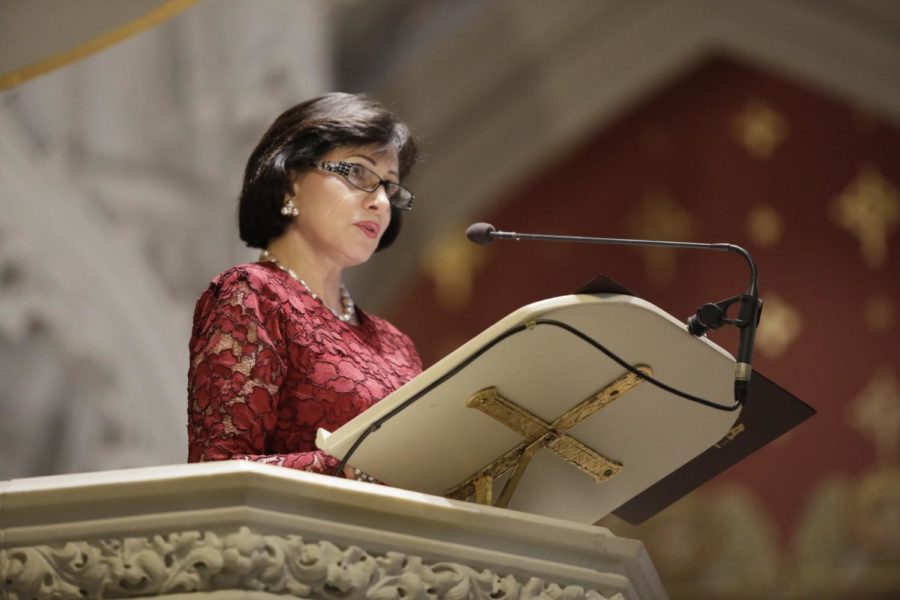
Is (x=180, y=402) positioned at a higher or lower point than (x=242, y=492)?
higher

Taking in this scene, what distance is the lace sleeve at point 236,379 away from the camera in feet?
6.16

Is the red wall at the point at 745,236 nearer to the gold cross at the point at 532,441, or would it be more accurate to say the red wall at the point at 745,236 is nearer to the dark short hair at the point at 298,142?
the dark short hair at the point at 298,142

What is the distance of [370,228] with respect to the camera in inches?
87.5

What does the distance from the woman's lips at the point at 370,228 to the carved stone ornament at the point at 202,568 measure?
29.0 inches

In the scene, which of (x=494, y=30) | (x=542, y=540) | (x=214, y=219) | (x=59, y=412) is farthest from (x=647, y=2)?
(x=542, y=540)

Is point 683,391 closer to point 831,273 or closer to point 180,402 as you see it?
point 180,402

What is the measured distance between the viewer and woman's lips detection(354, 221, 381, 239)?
2.21 meters

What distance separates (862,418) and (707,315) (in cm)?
400

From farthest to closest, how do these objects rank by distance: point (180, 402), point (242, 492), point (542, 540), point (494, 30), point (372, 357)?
point (494, 30)
point (180, 402)
point (372, 357)
point (542, 540)
point (242, 492)

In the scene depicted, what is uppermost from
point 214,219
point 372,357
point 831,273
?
point 831,273

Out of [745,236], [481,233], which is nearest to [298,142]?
[481,233]

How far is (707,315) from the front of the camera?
5.78 ft

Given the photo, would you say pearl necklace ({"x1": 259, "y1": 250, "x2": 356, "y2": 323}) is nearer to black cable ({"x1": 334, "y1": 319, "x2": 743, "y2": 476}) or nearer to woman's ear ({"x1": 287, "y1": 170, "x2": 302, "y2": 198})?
woman's ear ({"x1": 287, "y1": 170, "x2": 302, "y2": 198})

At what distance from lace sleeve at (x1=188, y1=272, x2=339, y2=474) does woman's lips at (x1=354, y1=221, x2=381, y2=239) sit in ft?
0.79
